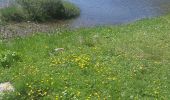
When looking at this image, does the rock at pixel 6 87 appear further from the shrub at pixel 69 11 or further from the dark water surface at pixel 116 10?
the shrub at pixel 69 11

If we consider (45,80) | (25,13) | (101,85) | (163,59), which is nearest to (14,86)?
(45,80)

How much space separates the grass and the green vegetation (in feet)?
28.4

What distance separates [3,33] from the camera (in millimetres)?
22641

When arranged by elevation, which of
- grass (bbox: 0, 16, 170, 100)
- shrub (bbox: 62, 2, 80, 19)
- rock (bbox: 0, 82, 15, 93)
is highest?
shrub (bbox: 62, 2, 80, 19)

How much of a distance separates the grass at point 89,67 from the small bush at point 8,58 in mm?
125

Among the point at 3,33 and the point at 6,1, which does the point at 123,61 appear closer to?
the point at 3,33

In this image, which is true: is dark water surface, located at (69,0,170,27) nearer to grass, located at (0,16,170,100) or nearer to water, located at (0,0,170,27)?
water, located at (0,0,170,27)

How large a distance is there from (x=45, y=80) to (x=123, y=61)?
3340 millimetres

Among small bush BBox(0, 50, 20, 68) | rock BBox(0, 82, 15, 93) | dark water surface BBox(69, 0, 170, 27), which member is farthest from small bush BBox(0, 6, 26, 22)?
rock BBox(0, 82, 15, 93)

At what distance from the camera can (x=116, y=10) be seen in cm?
3347

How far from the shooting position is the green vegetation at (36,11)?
2851 cm

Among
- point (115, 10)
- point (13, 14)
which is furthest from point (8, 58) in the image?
point (115, 10)

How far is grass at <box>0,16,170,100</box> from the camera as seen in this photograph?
12.9 meters

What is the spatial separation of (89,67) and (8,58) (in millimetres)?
2907
